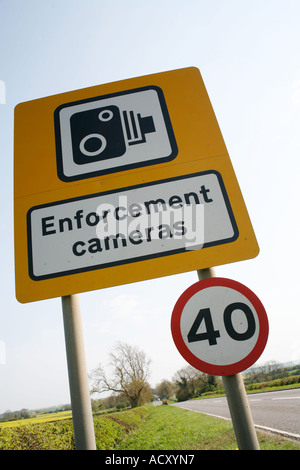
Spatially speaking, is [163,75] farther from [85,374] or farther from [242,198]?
[85,374]

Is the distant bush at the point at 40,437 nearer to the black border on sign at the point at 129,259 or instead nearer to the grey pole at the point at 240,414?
the black border on sign at the point at 129,259

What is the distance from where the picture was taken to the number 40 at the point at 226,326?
1.26 metres

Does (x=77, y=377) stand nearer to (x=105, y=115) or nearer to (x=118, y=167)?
(x=118, y=167)

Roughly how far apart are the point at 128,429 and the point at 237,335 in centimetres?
1577

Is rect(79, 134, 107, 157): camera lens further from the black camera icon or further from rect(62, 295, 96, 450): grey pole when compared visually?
rect(62, 295, 96, 450): grey pole

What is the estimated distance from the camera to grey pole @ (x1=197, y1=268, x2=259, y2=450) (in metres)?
1.16

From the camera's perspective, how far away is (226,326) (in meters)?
1.28

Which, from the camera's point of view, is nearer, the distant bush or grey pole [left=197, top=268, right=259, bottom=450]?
grey pole [left=197, top=268, right=259, bottom=450]

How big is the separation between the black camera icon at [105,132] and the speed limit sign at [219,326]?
1.01 m

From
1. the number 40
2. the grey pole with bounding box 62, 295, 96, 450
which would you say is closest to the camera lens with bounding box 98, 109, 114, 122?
the grey pole with bounding box 62, 295, 96, 450

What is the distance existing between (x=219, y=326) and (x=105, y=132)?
4.55ft

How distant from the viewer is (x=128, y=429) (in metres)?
13.8

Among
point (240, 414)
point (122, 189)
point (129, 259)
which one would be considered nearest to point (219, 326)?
point (240, 414)

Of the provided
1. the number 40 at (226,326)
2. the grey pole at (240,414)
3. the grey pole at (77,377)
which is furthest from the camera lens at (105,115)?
the grey pole at (240,414)
